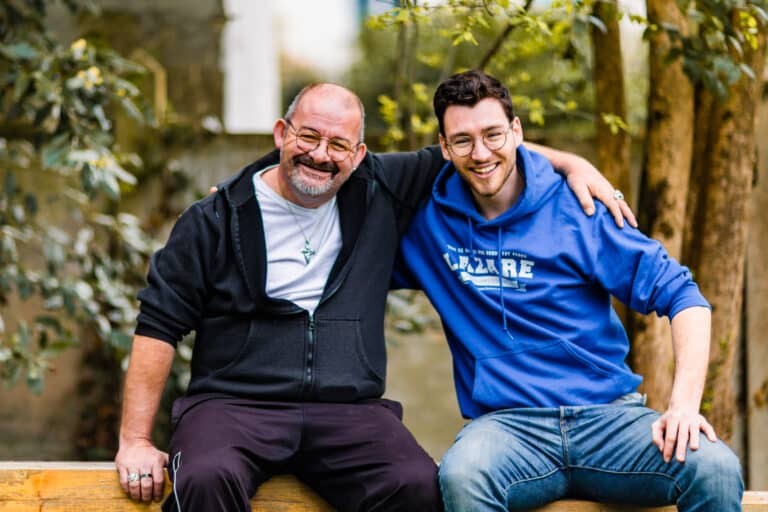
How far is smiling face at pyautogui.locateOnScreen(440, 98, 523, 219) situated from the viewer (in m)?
2.55

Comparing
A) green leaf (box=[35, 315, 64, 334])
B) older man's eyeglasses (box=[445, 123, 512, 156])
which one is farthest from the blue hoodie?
green leaf (box=[35, 315, 64, 334])

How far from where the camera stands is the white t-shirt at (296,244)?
102 inches

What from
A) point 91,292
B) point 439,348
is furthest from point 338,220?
point 439,348

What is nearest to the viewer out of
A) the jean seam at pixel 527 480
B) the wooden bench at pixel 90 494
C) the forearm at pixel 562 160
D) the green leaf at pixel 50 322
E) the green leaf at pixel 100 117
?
the jean seam at pixel 527 480

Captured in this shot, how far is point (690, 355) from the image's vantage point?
232 cm

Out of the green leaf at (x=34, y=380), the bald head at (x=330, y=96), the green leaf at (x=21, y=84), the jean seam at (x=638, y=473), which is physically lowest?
the jean seam at (x=638, y=473)

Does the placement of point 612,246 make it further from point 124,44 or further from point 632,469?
point 124,44

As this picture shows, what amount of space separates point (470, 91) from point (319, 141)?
0.43 metres

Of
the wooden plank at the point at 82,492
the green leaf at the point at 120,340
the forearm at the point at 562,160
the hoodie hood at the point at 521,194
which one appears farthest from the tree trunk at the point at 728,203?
the green leaf at the point at 120,340

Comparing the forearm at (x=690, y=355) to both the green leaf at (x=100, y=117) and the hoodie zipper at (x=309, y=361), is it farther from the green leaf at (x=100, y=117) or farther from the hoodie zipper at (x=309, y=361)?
the green leaf at (x=100, y=117)

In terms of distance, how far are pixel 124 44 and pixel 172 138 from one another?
78.7 inches

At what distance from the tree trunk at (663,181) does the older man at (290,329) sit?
28.1 inches

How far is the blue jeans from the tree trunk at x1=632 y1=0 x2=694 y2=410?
2.34ft

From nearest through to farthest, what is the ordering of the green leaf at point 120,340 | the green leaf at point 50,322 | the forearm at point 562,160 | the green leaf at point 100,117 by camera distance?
the forearm at point 562,160, the green leaf at point 100,117, the green leaf at point 120,340, the green leaf at point 50,322
